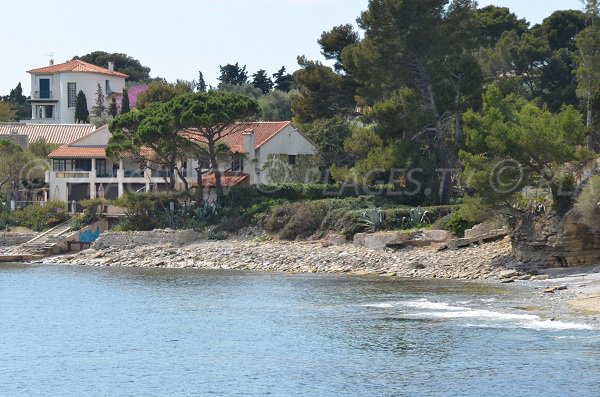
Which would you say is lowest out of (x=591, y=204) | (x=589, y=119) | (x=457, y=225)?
(x=457, y=225)

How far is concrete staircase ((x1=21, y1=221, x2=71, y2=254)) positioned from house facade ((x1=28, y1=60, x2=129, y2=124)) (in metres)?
36.0

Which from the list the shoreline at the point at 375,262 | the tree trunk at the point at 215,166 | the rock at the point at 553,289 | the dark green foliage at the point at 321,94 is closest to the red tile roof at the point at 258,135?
the dark green foliage at the point at 321,94

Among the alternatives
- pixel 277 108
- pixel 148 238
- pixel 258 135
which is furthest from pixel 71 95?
pixel 148 238

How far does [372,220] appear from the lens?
58.1m

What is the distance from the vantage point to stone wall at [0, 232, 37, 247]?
68.4 m

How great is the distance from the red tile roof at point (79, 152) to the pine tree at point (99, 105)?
23.8 m

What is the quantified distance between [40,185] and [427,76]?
1069 inches

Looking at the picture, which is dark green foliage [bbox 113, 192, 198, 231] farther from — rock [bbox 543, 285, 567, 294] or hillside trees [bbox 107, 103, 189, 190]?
rock [bbox 543, 285, 567, 294]

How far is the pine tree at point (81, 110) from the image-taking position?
9938 cm

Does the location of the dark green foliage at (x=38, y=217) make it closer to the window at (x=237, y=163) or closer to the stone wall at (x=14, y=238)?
the stone wall at (x=14, y=238)

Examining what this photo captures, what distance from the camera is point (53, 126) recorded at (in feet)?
290

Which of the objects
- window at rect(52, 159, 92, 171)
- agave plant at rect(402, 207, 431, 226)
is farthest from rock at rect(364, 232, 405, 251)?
window at rect(52, 159, 92, 171)

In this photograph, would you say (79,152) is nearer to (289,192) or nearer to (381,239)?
(289,192)

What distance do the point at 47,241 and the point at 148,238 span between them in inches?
256
